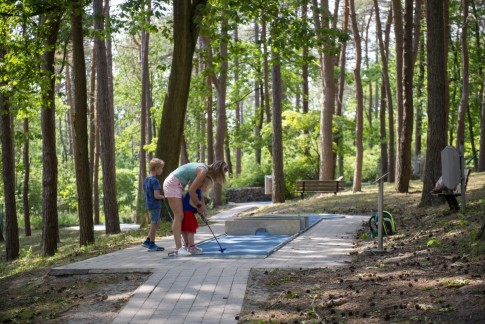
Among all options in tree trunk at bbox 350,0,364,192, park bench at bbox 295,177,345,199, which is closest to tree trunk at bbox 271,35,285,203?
park bench at bbox 295,177,345,199

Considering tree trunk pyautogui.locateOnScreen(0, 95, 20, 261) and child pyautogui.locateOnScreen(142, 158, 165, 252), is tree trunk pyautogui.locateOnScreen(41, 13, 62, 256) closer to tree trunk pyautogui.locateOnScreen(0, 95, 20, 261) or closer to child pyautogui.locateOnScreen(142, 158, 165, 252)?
tree trunk pyautogui.locateOnScreen(0, 95, 20, 261)

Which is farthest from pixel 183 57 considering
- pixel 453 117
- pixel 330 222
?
pixel 453 117

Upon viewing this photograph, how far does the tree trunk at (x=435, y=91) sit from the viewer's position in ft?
56.2

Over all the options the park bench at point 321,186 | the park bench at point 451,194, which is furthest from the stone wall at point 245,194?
the park bench at point 451,194

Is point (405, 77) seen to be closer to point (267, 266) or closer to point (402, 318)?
point (267, 266)

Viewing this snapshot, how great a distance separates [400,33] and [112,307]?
21.9 meters

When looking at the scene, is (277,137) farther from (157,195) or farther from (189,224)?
(189,224)

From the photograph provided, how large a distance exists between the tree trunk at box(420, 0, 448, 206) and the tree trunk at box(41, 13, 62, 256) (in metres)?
8.81

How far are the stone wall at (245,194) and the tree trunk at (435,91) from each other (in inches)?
902

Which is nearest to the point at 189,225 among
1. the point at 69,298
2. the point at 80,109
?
the point at 69,298

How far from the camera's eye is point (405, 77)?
76.9 ft

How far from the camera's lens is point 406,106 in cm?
2364

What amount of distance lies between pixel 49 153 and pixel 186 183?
24.3 feet

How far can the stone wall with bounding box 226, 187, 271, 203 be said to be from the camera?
3969 centimetres
